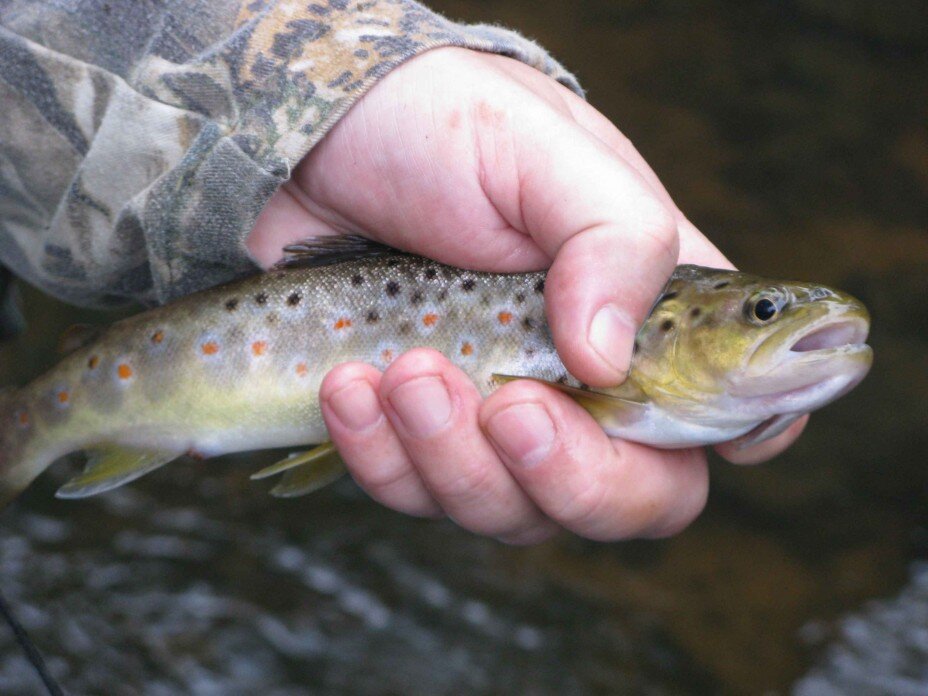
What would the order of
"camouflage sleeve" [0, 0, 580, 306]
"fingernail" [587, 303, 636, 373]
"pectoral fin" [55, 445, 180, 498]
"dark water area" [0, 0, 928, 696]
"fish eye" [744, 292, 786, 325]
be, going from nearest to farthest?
"fingernail" [587, 303, 636, 373] < "fish eye" [744, 292, 786, 325] < "camouflage sleeve" [0, 0, 580, 306] < "pectoral fin" [55, 445, 180, 498] < "dark water area" [0, 0, 928, 696]

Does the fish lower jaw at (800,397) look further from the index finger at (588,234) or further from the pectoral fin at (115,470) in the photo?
the pectoral fin at (115,470)

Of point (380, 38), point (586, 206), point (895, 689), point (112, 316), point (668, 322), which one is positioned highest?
point (380, 38)

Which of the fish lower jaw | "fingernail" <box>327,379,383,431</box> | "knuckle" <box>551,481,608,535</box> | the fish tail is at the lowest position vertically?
the fish tail

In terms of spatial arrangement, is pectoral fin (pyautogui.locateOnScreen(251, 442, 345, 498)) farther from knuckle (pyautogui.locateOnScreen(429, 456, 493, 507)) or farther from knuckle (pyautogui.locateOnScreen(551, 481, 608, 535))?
knuckle (pyautogui.locateOnScreen(551, 481, 608, 535))

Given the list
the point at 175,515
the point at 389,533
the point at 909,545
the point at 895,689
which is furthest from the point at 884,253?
the point at 175,515

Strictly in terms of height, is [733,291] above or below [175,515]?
above

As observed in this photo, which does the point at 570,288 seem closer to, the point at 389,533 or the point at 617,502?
the point at 617,502

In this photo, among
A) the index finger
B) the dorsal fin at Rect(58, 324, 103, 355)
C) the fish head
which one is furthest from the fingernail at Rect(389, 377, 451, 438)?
the dorsal fin at Rect(58, 324, 103, 355)
